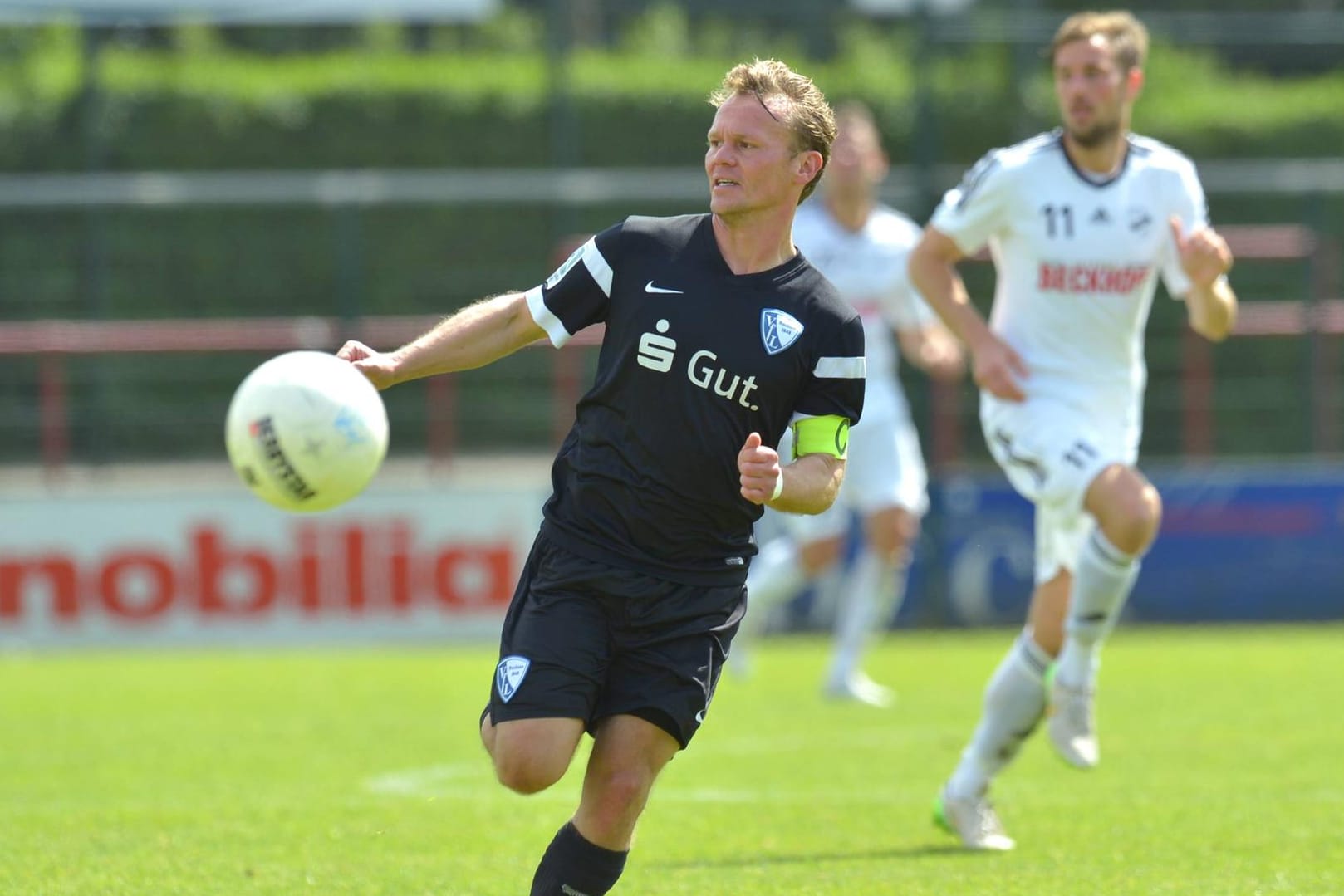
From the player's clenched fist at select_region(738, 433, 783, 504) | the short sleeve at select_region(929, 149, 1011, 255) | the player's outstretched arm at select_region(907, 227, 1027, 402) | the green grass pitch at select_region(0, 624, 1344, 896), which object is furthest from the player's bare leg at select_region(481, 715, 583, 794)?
the short sleeve at select_region(929, 149, 1011, 255)

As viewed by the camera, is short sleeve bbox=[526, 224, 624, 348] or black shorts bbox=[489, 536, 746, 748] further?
short sleeve bbox=[526, 224, 624, 348]

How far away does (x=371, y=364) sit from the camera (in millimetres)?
4992

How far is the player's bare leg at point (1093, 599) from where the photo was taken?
644cm

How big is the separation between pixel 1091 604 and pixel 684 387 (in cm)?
214

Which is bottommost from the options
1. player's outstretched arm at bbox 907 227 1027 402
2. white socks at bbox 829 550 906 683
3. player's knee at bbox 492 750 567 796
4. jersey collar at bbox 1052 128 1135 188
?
white socks at bbox 829 550 906 683

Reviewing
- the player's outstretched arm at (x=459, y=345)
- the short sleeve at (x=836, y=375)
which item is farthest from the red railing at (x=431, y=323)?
the short sleeve at (x=836, y=375)

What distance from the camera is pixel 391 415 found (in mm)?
16109

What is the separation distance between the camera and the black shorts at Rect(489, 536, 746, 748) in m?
4.76

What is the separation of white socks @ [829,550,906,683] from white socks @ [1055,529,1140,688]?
4224mm

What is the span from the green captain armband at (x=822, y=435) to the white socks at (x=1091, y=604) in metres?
1.81

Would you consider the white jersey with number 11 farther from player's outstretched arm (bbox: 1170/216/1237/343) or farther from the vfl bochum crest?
the vfl bochum crest

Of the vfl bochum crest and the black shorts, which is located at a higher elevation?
the vfl bochum crest

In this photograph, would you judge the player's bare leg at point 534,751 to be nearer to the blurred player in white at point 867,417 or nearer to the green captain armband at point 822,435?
the green captain armband at point 822,435

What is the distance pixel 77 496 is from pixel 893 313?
580 cm
